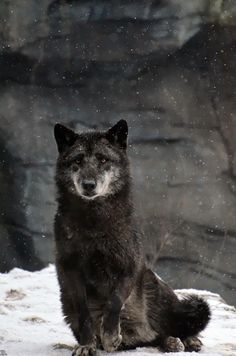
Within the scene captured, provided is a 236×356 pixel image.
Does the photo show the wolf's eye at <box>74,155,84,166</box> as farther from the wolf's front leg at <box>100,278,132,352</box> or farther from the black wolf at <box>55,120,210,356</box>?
the wolf's front leg at <box>100,278,132,352</box>

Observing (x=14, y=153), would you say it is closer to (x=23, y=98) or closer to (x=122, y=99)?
(x=23, y=98)

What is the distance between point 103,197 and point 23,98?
7.73m

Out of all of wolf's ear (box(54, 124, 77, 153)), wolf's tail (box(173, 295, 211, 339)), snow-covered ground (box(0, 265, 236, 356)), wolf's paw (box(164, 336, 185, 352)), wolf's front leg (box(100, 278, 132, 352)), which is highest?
wolf's ear (box(54, 124, 77, 153))

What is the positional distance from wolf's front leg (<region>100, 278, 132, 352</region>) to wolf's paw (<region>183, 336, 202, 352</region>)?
0.76 metres

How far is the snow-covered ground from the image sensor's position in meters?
4.59

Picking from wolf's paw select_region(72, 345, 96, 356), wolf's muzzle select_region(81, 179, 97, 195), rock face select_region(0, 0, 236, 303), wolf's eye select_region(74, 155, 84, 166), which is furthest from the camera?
rock face select_region(0, 0, 236, 303)

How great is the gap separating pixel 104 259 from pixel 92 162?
656mm

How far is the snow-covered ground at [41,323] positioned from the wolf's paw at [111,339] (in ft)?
0.49

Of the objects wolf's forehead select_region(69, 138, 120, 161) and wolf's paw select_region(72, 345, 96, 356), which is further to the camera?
wolf's forehead select_region(69, 138, 120, 161)

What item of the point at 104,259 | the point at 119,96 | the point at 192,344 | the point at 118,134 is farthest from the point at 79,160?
the point at 119,96

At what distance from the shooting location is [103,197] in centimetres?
465

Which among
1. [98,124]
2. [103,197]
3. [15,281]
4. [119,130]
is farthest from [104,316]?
[98,124]

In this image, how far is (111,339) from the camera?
14.1 feet

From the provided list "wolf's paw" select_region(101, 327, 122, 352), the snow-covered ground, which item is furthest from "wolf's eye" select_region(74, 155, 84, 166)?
the snow-covered ground
